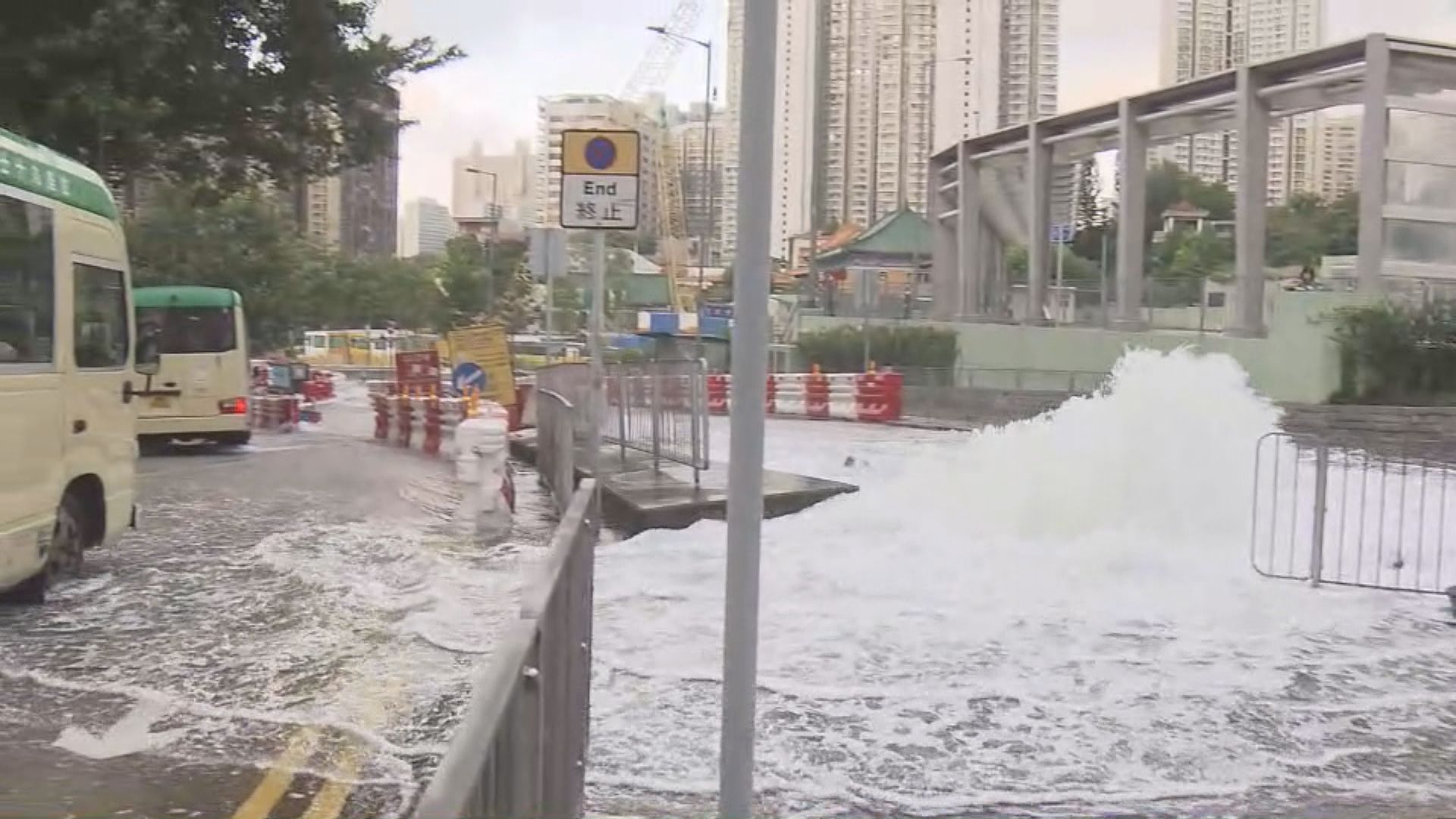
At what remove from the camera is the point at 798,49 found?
20.4 m

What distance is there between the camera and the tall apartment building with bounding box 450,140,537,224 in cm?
8369

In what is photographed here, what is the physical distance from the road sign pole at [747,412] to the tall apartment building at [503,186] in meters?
76.0

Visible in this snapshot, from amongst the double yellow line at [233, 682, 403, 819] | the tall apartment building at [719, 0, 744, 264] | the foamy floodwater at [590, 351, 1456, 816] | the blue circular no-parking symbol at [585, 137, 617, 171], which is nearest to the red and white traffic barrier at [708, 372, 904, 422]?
the foamy floodwater at [590, 351, 1456, 816]

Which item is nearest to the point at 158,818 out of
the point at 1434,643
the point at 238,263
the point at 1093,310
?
the point at 1434,643

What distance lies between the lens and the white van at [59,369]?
27.3 ft

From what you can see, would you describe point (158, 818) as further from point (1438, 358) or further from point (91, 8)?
point (1438, 358)

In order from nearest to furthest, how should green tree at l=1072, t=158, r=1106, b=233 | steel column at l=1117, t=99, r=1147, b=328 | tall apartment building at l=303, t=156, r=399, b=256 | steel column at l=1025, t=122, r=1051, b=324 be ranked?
steel column at l=1117, t=99, r=1147, b=328
steel column at l=1025, t=122, r=1051, b=324
tall apartment building at l=303, t=156, r=399, b=256
green tree at l=1072, t=158, r=1106, b=233

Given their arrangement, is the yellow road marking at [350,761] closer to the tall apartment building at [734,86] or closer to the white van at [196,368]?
the tall apartment building at [734,86]

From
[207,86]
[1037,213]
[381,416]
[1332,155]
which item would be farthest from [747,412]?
[1332,155]

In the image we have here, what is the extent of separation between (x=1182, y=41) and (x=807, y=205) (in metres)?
22.3

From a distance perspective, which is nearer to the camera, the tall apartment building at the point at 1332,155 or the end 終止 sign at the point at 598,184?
the end 終止 sign at the point at 598,184

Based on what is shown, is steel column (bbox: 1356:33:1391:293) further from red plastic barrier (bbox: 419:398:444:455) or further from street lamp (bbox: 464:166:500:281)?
street lamp (bbox: 464:166:500:281)

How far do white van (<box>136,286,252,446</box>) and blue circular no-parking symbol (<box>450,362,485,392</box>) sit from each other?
135 inches

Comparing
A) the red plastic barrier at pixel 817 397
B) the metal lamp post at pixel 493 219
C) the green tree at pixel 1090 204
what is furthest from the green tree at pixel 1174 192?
the red plastic barrier at pixel 817 397
